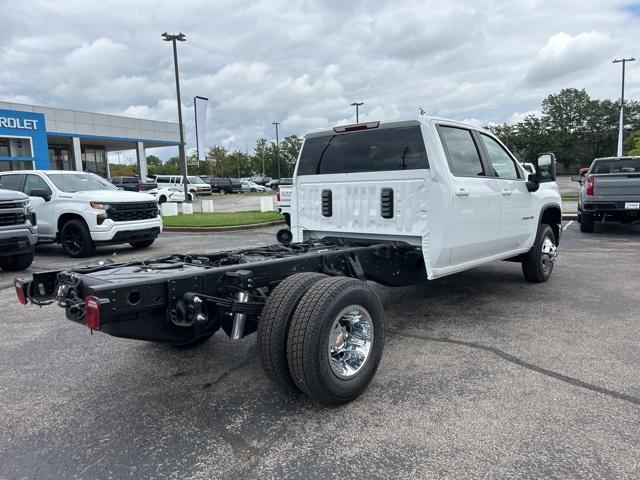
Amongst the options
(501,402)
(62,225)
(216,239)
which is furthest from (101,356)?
(216,239)

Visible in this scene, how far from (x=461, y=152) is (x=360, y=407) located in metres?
2.90

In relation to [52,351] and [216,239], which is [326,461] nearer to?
[52,351]

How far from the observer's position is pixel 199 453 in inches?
108

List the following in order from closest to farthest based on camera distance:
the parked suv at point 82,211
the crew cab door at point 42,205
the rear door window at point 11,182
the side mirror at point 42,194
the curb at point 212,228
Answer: the parked suv at point 82,211 < the side mirror at point 42,194 < the crew cab door at point 42,205 < the rear door window at point 11,182 < the curb at point 212,228

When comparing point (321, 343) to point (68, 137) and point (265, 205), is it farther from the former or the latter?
point (68, 137)

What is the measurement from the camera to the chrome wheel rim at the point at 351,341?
130 inches

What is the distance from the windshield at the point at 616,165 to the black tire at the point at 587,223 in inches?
53.3

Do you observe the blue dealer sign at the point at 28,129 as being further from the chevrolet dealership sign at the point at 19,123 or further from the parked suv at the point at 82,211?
the parked suv at the point at 82,211

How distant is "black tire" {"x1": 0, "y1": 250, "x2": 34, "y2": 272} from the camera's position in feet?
27.7

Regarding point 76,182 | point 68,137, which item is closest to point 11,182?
point 76,182

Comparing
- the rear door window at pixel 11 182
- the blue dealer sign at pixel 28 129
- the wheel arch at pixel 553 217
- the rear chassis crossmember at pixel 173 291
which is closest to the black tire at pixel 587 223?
the wheel arch at pixel 553 217

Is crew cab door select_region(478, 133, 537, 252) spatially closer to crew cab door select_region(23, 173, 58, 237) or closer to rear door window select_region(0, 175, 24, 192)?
crew cab door select_region(23, 173, 58, 237)

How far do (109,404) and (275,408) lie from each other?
46.4 inches

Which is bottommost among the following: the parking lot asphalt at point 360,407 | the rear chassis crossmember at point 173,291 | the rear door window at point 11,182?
the parking lot asphalt at point 360,407
